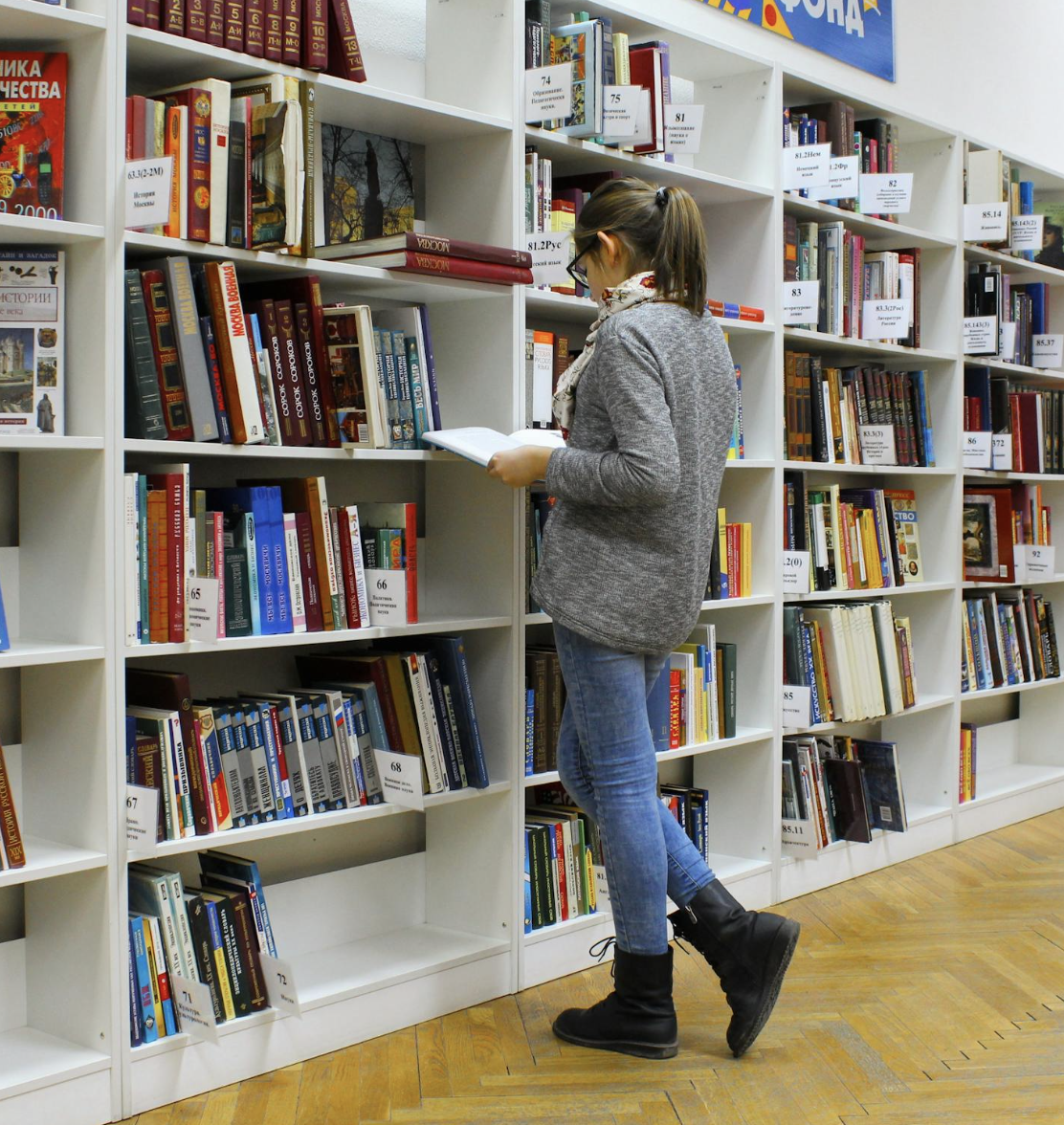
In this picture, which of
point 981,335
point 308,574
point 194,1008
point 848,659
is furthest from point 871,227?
point 194,1008

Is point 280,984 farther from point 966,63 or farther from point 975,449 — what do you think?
point 966,63

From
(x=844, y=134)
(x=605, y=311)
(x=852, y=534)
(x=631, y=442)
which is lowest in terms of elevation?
(x=852, y=534)

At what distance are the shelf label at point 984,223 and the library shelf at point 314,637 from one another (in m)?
2.11

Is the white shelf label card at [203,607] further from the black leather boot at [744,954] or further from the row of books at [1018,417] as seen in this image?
the row of books at [1018,417]

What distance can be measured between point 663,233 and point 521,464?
0.45m

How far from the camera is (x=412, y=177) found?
Result: 9.15ft

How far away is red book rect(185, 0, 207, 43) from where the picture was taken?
212 cm

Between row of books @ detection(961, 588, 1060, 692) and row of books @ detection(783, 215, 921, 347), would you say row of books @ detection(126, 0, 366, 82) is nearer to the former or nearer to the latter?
row of books @ detection(783, 215, 921, 347)

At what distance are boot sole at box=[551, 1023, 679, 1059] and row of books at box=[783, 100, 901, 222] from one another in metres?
2.13

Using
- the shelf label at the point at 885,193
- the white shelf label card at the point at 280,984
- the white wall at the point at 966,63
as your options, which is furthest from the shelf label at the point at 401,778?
the white wall at the point at 966,63

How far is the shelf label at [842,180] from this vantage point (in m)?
3.26

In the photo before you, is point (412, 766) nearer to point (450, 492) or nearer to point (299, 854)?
point (299, 854)

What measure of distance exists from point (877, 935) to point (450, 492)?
1386 millimetres

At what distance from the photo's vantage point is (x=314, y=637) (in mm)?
2295
